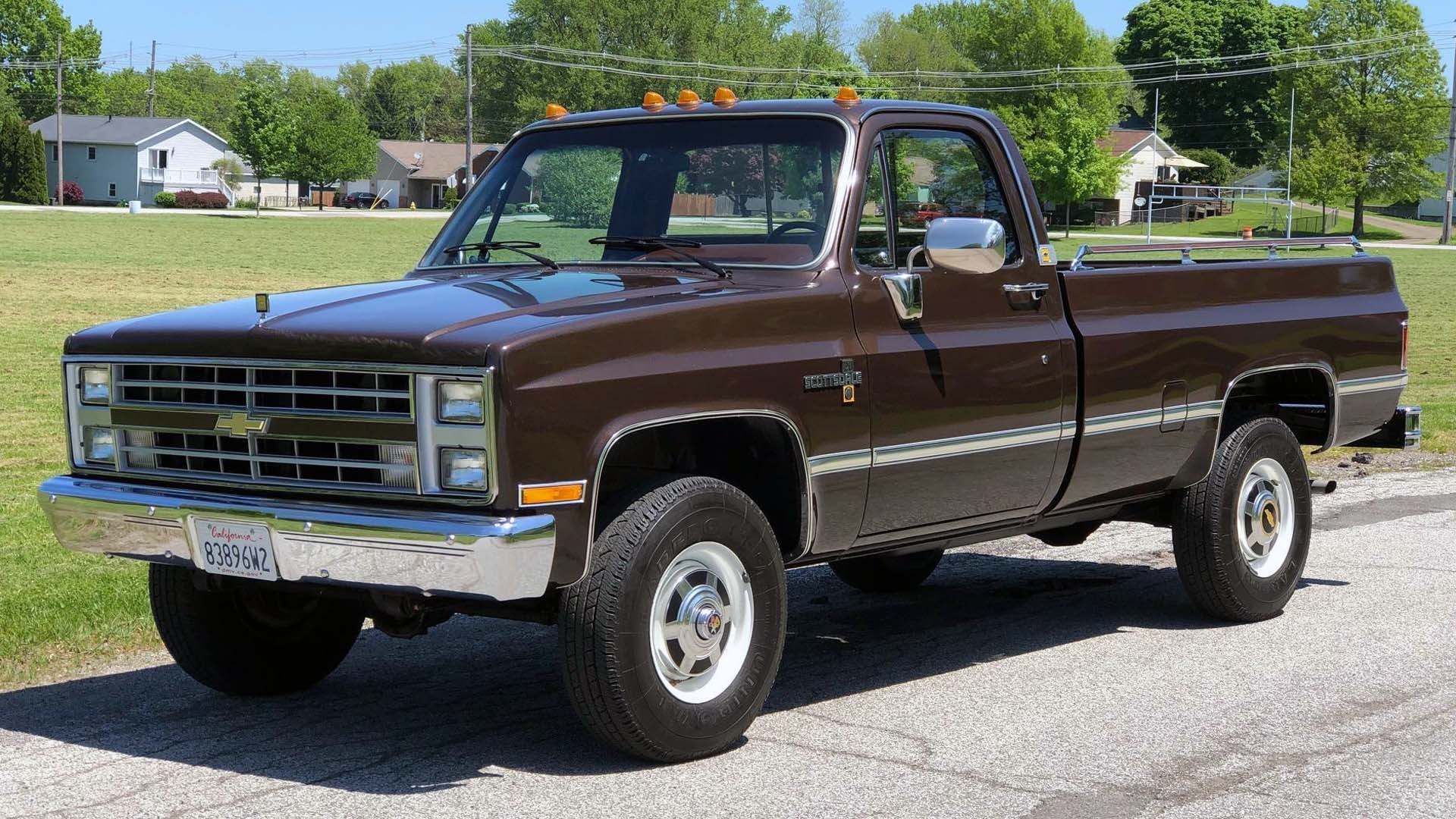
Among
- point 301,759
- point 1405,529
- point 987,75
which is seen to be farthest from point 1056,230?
point 301,759

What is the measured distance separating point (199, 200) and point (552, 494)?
4074 inches

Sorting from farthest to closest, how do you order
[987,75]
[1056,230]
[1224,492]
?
[987,75]
[1056,230]
[1224,492]

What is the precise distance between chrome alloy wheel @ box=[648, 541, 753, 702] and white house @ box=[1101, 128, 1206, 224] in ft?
319

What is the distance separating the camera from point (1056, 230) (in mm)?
86688

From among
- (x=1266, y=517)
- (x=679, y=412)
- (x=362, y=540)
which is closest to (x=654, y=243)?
(x=679, y=412)

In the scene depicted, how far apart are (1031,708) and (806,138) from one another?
2098mm

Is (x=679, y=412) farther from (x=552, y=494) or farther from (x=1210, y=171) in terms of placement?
(x=1210, y=171)

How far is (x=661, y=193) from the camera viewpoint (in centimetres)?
633

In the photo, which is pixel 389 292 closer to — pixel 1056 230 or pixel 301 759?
pixel 301 759

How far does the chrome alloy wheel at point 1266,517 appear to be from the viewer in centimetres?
739

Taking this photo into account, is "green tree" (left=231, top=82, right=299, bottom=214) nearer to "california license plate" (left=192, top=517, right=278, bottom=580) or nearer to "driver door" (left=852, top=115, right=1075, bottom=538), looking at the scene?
"driver door" (left=852, top=115, right=1075, bottom=538)

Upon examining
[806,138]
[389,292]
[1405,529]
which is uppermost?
[806,138]

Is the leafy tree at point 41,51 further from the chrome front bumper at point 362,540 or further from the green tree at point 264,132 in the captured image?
the chrome front bumper at point 362,540

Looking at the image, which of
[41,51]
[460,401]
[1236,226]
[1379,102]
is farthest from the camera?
[41,51]
